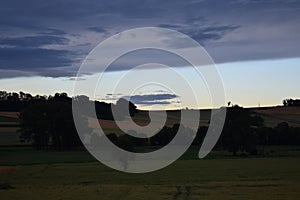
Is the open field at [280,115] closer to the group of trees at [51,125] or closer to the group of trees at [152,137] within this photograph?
the group of trees at [152,137]

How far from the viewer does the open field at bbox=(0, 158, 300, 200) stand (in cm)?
3872

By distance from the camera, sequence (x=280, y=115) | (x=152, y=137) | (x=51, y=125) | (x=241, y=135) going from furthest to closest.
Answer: (x=280, y=115) → (x=152, y=137) → (x=51, y=125) → (x=241, y=135)

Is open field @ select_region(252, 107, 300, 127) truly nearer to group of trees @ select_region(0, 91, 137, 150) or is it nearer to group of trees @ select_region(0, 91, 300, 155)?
group of trees @ select_region(0, 91, 300, 155)

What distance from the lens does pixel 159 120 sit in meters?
149

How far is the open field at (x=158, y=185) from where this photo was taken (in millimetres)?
38719

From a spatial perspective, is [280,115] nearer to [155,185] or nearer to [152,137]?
[152,137]

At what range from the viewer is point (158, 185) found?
153 ft

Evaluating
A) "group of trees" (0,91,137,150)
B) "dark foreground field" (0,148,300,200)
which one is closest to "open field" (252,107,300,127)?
"group of trees" (0,91,137,150)

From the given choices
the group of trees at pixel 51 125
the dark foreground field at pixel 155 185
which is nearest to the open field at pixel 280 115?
the group of trees at pixel 51 125

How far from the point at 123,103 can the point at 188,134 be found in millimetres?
34065

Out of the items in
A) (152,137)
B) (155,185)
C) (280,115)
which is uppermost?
(280,115)

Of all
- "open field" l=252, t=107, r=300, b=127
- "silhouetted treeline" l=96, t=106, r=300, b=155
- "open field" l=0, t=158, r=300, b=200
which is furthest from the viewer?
"open field" l=252, t=107, r=300, b=127

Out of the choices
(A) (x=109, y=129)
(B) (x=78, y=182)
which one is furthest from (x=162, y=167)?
(A) (x=109, y=129)

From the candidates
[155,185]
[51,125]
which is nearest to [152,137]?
[51,125]
